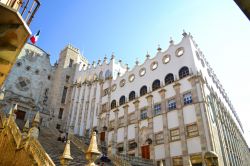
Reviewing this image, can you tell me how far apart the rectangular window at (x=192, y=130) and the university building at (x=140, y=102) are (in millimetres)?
62

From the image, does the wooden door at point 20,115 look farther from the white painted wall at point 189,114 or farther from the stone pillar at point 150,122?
the white painted wall at point 189,114

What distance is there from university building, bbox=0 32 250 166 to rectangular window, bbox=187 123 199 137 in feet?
0.20

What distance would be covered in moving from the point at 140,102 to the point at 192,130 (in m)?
8.49

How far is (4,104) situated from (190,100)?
86.3 ft

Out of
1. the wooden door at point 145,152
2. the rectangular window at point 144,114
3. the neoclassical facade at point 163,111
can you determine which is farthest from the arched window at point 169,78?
the wooden door at point 145,152

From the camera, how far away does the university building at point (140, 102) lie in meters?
21.0

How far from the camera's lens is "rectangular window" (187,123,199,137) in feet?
66.6

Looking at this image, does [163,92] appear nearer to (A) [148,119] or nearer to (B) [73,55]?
(A) [148,119]

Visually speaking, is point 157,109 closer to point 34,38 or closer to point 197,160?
point 197,160

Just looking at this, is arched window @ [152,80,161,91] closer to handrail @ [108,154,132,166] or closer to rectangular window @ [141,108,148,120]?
rectangular window @ [141,108,148,120]

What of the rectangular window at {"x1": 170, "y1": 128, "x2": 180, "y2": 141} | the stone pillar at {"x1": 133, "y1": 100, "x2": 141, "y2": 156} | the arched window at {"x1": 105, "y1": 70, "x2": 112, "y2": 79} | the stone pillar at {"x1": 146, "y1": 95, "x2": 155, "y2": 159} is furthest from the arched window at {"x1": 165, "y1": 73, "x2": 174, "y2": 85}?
the arched window at {"x1": 105, "y1": 70, "x2": 112, "y2": 79}

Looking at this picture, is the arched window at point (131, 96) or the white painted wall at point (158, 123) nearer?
the white painted wall at point (158, 123)

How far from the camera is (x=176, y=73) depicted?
2495 cm

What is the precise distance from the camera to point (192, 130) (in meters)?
20.7
